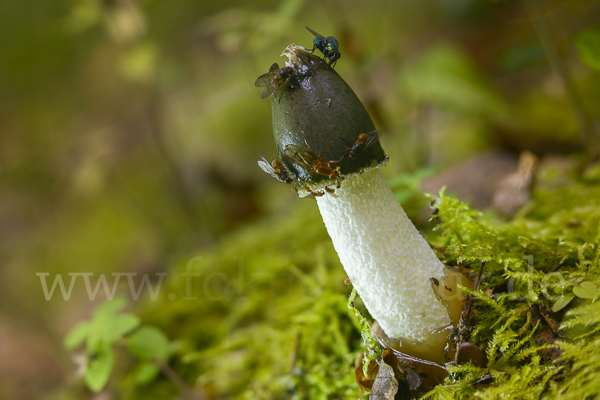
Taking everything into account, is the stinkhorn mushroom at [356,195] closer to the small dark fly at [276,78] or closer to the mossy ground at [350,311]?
the small dark fly at [276,78]

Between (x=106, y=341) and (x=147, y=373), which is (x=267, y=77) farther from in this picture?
(x=147, y=373)

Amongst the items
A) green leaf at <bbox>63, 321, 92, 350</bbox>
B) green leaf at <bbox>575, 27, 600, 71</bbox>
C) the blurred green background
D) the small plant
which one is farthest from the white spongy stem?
the blurred green background

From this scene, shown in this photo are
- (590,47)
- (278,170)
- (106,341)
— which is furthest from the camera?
(106,341)

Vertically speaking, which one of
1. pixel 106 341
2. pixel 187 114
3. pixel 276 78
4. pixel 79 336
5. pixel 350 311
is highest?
pixel 187 114

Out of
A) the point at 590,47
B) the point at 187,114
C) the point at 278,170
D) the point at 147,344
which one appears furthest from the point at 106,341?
the point at 187,114

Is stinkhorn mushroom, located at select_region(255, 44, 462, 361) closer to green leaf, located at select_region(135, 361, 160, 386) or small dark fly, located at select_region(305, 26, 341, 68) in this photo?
small dark fly, located at select_region(305, 26, 341, 68)

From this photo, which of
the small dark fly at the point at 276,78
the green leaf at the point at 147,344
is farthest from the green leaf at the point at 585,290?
the green leaf at the point at 147,344

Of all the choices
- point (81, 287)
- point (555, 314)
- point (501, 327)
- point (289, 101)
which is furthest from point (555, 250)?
point (81, 287)
